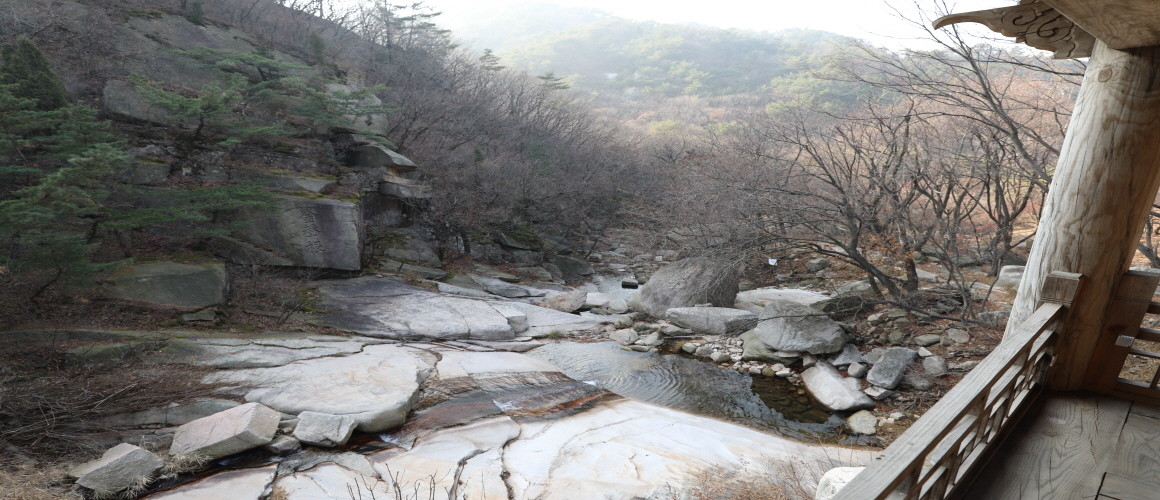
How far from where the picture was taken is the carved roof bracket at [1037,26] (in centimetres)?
269

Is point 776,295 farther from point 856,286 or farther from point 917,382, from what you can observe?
point 917,382

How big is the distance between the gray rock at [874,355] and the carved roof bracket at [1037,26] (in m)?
6.01

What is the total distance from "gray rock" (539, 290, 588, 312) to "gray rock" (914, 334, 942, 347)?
6867mm

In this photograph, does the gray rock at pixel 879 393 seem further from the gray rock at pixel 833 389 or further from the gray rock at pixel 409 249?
the gray rock at pixel 409 249

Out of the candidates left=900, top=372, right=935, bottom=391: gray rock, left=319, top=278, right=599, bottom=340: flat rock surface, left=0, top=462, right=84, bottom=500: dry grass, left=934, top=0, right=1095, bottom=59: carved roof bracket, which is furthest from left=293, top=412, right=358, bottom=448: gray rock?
left=900, top=372, right=935, bottom=391: gray rock

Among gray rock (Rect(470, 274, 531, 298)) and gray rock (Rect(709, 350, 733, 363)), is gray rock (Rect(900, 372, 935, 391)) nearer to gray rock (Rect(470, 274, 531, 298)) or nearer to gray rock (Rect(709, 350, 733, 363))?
gray rock (Rect(709, 350, 733, 363))

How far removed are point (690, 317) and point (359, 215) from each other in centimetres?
800

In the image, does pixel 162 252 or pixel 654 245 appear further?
pixel 654 245

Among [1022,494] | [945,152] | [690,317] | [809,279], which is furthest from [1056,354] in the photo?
[809,279]

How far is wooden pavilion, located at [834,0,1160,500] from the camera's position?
2.21 m

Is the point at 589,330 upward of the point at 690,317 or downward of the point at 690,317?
downward

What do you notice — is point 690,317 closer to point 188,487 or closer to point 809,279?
point 809,279

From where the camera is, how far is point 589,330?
10578 mm

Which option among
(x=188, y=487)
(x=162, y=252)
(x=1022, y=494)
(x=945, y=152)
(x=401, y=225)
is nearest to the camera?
(x=1022, y=494)
